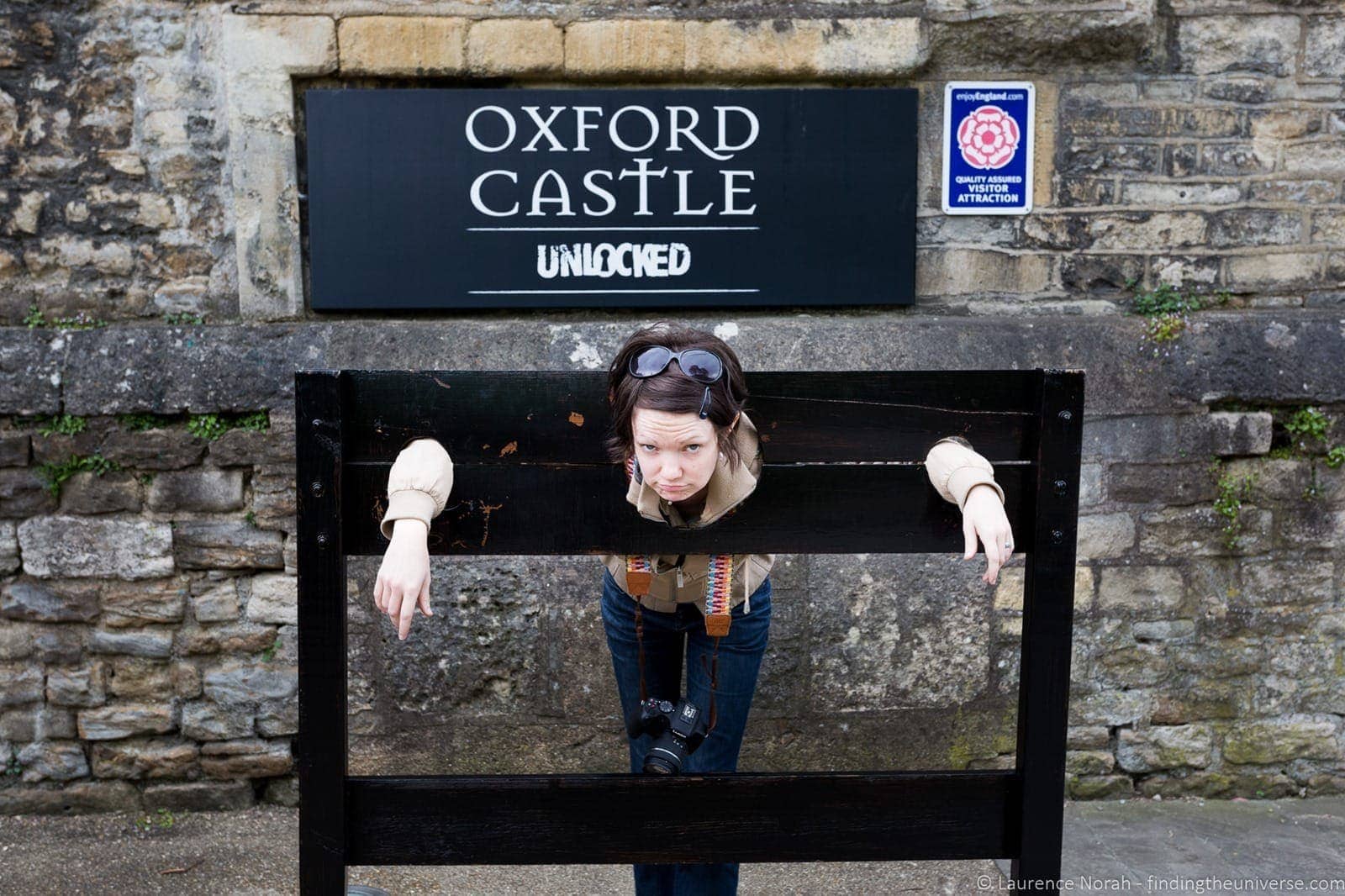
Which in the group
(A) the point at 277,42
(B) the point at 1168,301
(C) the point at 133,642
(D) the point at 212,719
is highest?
(A) the point at 277,42

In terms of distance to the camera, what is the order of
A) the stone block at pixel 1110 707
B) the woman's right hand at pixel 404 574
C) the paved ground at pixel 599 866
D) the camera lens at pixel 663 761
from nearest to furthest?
the woman's right hand at pixel 404 574 → the camera lens at pixel 663 761 → the paved ground at pixel 599 866 → the stone block at pixel 1110 707

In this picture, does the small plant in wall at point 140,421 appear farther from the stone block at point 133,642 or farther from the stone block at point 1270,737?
the stone block at point 1270,737

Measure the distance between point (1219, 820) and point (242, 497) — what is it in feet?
10.4

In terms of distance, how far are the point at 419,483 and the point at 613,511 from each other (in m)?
0.37

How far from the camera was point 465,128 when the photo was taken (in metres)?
3.54

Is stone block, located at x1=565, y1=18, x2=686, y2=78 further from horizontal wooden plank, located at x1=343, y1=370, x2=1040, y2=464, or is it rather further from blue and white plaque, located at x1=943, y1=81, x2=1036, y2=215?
horizontal wooden plank, located at x1=343, y1=370, x2=1040, y2=464

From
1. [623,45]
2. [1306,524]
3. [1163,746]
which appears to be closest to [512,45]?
[623,45]

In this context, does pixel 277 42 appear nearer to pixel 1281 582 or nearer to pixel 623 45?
pixel 623 45

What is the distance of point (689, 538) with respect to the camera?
2.24 m

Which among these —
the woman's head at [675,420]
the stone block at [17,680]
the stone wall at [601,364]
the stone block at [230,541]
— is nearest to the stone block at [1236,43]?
the stone wall at [601,364]

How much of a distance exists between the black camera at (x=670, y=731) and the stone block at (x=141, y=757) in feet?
6.52

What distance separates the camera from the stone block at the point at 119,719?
366cm

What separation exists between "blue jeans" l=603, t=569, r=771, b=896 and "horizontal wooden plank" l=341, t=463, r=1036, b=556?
1.06ft

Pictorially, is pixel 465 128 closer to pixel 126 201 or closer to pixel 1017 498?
pixel 126 201
